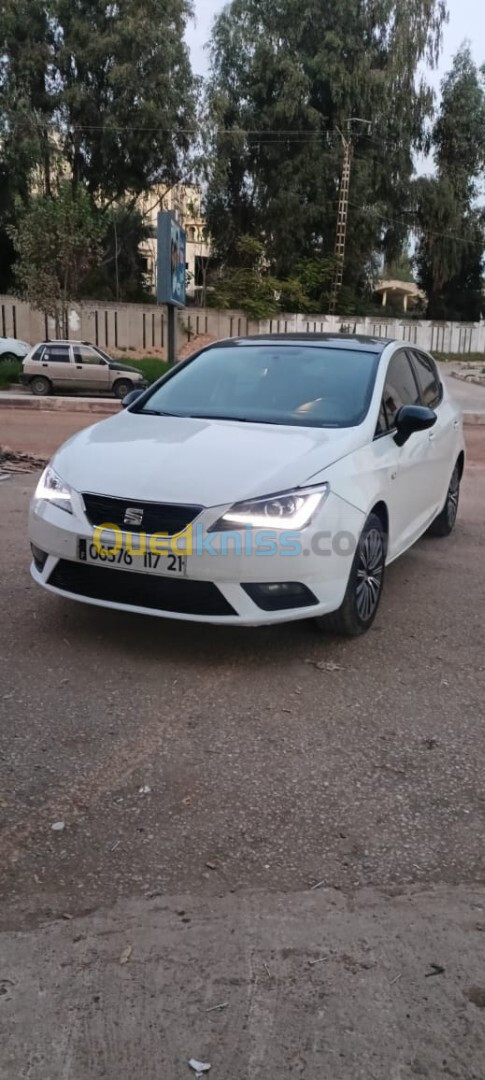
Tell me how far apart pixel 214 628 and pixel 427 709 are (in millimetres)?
1302

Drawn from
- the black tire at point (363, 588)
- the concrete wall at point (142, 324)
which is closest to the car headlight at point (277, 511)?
the black tire at point (363, 588)

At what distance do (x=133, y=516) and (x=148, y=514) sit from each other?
75 mm

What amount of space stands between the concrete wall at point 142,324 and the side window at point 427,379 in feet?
88.2

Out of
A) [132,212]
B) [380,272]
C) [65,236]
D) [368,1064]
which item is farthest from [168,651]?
[380,272]

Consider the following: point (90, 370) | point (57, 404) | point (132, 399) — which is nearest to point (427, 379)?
point (132, 399)

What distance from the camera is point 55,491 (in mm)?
4109

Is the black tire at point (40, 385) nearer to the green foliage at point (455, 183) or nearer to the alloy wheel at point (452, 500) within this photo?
the alloy wheel at point (452, 500)

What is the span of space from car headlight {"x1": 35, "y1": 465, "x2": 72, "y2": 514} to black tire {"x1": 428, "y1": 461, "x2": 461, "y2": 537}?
3.44 meters

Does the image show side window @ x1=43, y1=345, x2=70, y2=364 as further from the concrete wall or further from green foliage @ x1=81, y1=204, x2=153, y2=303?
green foliage @ x1=81, y1=204, x2=153, y2=303

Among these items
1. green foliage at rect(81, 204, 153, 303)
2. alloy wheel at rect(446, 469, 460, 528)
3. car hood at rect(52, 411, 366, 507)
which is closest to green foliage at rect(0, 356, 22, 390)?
green foliage at rect(81, 204, 153, 303)

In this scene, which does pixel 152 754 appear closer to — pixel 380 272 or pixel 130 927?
pixel 130 927

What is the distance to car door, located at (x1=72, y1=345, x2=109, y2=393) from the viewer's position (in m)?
22.2

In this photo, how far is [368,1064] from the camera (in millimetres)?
1871

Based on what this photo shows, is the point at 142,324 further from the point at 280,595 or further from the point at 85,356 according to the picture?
the point at 280,595
